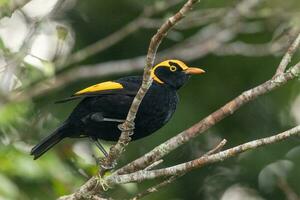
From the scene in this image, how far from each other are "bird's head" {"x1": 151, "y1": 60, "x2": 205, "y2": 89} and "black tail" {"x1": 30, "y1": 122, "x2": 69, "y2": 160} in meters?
0.77

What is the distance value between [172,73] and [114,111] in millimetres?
652

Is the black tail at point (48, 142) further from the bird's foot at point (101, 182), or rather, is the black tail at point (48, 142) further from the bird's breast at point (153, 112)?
the bird's foot at point (101, 182)

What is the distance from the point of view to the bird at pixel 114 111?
20.1 feet

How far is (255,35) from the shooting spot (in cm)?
1005

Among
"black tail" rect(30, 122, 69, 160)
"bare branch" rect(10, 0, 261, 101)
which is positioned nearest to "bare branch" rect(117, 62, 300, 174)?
"black tail" rect(30, 122, 69, 160)

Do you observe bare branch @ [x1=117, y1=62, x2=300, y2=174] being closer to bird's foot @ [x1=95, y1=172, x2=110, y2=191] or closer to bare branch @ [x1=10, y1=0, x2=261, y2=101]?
bird's foot @ [x1=95, y1=172, x2=110, y2=191]

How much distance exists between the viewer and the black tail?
248 inches

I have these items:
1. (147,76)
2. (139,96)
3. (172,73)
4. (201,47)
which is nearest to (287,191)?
(172,73)

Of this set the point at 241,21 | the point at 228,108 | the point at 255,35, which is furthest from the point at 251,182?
the point at 228,108

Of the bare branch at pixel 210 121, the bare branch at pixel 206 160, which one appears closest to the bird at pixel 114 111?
the bare branch at pixel 210 121

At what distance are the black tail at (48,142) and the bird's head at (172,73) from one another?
30.2 inches

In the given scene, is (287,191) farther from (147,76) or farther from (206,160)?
(147,76)

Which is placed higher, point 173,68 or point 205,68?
point 205,68

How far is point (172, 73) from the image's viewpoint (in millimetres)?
6645
